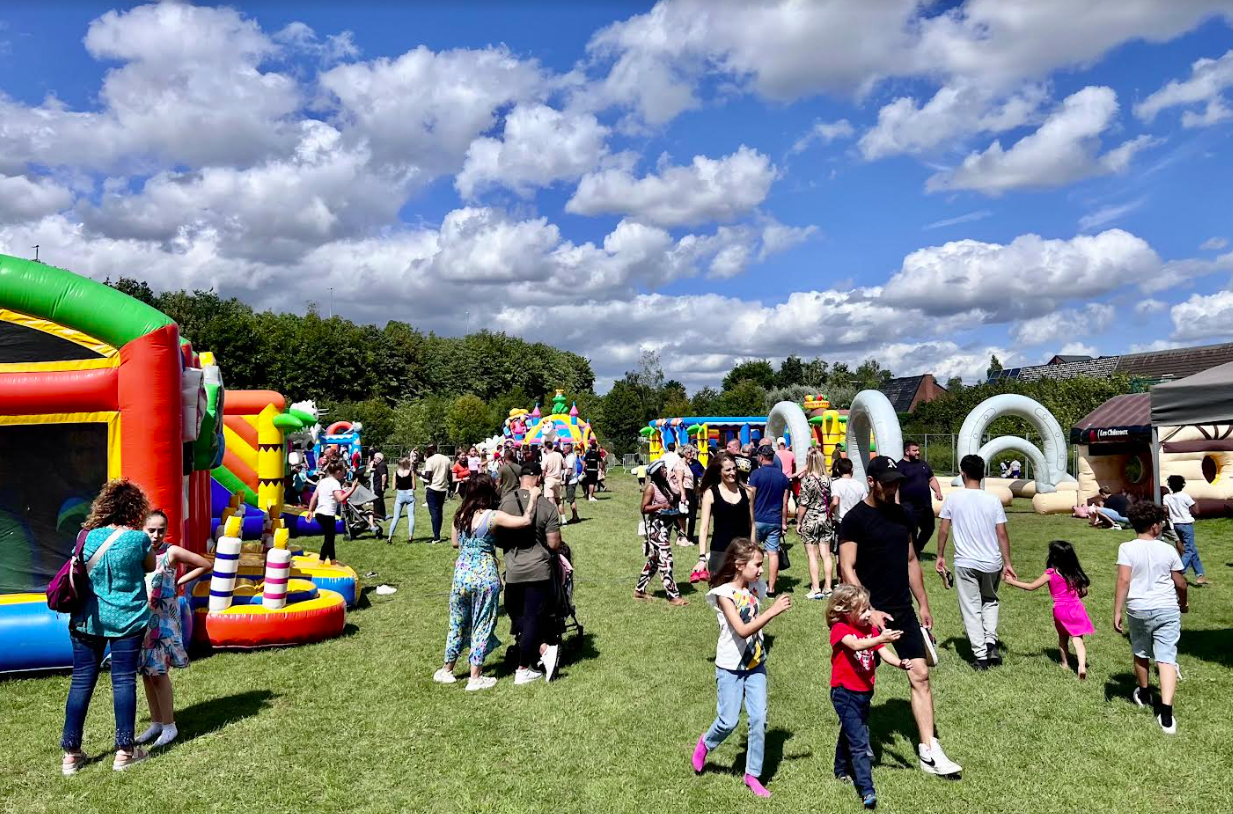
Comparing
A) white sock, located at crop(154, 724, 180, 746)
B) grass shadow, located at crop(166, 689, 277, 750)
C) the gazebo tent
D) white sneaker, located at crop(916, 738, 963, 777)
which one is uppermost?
the gazebo tent

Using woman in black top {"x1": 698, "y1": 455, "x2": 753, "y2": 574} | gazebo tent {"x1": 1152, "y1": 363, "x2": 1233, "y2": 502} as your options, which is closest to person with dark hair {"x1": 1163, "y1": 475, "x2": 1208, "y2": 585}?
gazebo tent {"x1": 1152, "y1": 363, "x2": 1233, "y2": 502}

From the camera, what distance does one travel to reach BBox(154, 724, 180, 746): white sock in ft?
15.8

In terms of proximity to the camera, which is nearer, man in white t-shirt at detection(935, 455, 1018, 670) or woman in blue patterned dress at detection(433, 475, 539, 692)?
woman in blue patterned dress at detection(433, 475, 539, 692)

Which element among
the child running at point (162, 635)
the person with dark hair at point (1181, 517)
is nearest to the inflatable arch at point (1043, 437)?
the person with dark hair at point (1181, 517)

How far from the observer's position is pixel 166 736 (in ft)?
15.9

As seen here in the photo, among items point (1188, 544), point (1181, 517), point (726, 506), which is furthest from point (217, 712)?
point (1188, 544)

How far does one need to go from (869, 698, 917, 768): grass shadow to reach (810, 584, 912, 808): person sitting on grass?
1.75ft

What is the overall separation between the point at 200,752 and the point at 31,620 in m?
2.44

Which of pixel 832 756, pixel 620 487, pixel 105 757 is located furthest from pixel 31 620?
pixel 620 487

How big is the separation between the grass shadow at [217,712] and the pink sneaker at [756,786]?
332 cm

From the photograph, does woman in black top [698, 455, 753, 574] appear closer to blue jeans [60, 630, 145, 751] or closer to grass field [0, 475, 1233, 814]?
grass field [0, 475, 1233, 814]

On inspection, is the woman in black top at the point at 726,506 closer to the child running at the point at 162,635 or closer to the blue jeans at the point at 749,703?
the blue jeans at the point at 749,703

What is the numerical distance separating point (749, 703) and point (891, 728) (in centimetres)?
137

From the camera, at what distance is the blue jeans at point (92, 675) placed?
14.5ft
